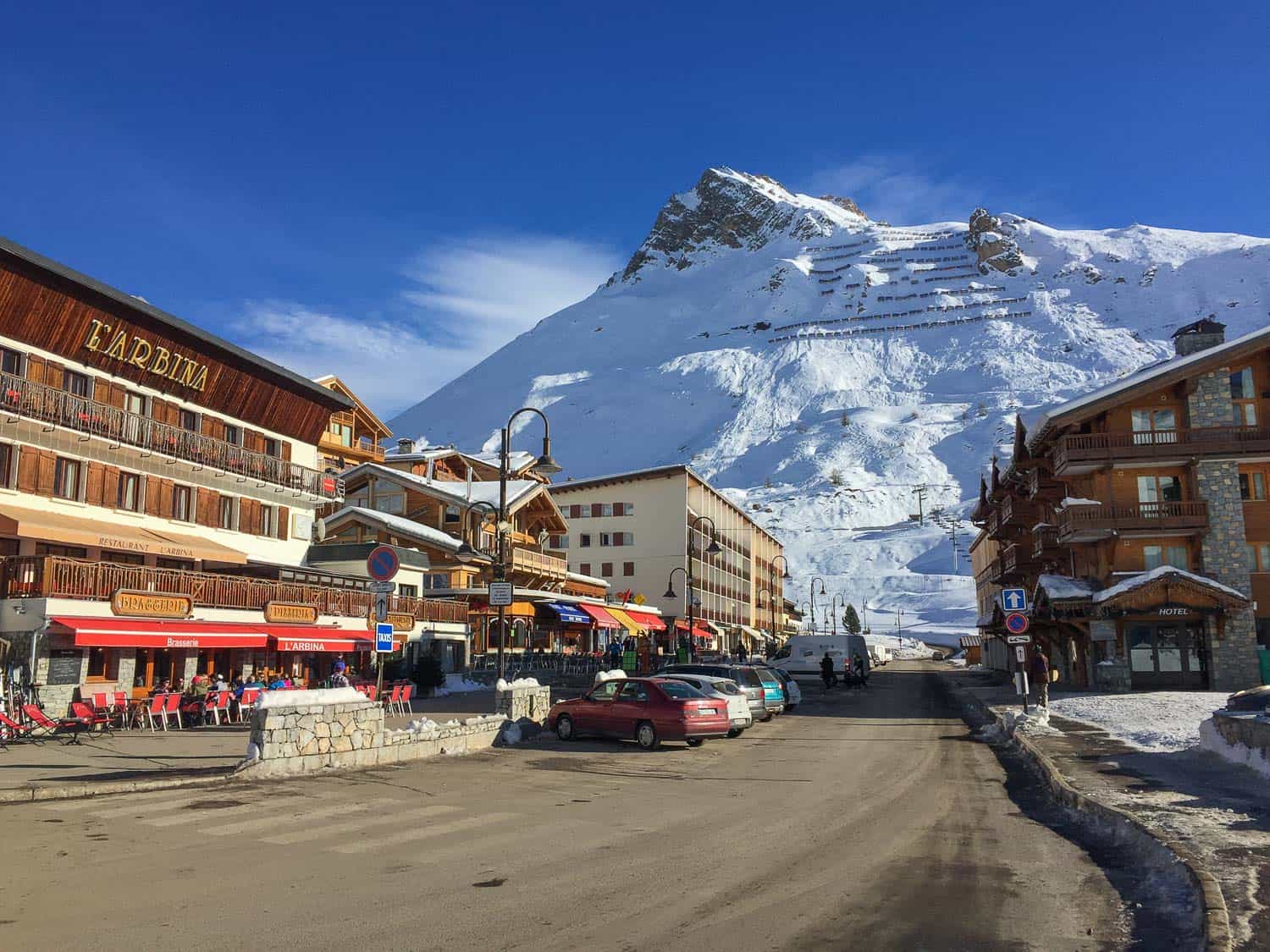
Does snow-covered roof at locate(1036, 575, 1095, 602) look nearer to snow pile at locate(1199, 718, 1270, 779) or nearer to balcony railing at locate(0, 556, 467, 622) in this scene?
snow pile at locate(1199, 718, 1270, 779)

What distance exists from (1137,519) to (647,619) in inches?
1195

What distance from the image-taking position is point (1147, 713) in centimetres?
2648

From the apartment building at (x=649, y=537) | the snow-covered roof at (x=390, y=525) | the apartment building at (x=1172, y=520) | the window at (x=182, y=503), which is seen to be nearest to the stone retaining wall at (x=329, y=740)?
the window at (x=182, y=503)

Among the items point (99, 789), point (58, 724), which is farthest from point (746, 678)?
point (99, 789)

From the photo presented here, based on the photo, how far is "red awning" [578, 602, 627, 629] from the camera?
50.5m

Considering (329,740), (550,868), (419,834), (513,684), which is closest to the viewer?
(550,868)

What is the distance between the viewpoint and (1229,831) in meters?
10.4

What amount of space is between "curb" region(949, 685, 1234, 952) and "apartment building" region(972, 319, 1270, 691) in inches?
859

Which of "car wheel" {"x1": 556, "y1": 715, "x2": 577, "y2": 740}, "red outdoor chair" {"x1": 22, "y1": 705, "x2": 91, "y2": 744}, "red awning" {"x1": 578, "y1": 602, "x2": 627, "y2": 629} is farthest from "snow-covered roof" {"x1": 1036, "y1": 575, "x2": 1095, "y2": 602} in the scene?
"red outdoor chair" {"x1": 22, "y1": 705, "x2": 91, "y2": 744}

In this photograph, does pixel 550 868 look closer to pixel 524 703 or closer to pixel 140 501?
pixel 524 703

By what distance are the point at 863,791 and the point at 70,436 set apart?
77.7 ft

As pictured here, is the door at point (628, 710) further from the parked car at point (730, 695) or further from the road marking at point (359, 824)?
the road marking at point (359, 824)

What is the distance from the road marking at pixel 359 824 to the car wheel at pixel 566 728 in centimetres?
946

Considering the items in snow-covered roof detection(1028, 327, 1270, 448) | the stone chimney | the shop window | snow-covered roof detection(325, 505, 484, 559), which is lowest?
the shop window
